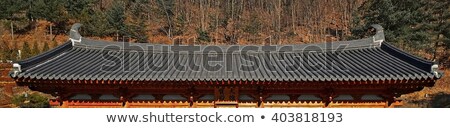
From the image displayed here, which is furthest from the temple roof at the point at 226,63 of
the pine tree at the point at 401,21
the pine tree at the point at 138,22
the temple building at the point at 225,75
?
the pine tree at the point at 138,22

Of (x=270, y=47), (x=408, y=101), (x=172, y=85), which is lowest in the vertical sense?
(x=408, y=101)

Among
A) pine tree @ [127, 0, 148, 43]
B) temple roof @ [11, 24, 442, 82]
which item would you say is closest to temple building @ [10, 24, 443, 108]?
temple roof @ [11, 24, 442, 82]

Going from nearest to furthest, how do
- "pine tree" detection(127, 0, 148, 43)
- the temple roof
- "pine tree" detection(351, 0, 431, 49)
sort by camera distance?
1. the temple roof
2. "pine tree" detection(351, 0, 431, 49)
3. "pine tree" detection(127, 0, 148, 43)

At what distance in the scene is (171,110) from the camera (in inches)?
287

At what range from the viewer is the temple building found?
6934 millimetres

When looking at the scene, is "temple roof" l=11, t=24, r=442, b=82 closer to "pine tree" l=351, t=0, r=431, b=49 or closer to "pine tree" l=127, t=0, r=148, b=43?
"pine tree" l=351, t=0, r=431, b=49

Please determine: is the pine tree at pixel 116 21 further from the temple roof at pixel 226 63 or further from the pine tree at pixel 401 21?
the temple roof at pixel 226 63

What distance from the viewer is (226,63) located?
27.8 ft

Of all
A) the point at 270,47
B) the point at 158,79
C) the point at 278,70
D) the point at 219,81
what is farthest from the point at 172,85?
the point at 270,47

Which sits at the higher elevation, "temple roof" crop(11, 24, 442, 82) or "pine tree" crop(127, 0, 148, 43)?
"pine tree" crop(127, 0, 148, 43)

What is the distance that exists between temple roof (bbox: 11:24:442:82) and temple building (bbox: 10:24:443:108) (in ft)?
0.06

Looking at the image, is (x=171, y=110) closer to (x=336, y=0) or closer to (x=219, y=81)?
(x=219, y=81)

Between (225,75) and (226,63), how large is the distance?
146 centimetres

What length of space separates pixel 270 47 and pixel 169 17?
3583cm
